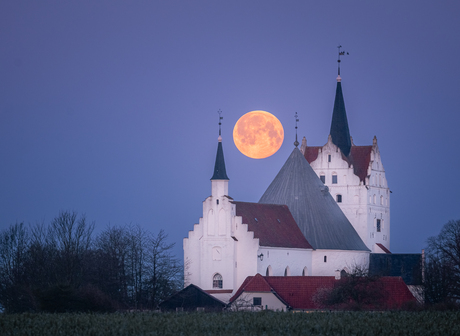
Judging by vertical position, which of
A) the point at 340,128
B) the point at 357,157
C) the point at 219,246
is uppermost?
the point at 340,128

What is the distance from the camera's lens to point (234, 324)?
141 ft

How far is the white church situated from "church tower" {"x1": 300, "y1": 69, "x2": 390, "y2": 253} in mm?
107

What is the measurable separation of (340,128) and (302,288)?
34272 millimetres

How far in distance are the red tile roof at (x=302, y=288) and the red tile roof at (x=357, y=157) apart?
30.2 meters

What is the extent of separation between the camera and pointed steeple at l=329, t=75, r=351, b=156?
99.8 m

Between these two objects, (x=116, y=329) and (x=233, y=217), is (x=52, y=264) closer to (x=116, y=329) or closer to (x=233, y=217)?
(x=233, y=217)

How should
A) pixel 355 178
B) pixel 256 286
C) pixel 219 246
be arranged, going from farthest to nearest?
1. pixel 355 178
2. pixel 219 246
3. pixel 256 286

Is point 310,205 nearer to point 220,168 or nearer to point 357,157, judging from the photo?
point 220,168

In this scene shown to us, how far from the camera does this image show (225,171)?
75188mm

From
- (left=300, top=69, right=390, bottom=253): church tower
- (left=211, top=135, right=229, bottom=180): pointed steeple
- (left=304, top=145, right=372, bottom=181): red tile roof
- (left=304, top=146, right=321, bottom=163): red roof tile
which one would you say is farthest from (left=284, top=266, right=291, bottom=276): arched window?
(left=304, top=146, right=321, bottom=163): red roof tile

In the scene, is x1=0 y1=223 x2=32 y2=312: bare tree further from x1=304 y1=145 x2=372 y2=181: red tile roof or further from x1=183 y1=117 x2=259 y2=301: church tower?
x1=304 y1=145 x2=372 y2=181: red tile roof

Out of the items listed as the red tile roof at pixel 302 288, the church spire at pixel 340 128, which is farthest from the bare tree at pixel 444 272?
the church spire at pixel 340 128

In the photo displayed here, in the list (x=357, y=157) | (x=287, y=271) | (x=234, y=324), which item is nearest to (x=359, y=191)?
(x=357, y=157)

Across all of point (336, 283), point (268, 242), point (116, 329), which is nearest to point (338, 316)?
point (116, 329)
